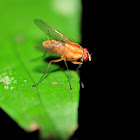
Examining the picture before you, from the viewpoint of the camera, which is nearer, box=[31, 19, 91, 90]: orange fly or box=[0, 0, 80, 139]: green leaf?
box=[0, 0, 80, 139]: green leaf

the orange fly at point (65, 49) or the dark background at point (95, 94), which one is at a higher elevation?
the orange fly at point (65, 49)

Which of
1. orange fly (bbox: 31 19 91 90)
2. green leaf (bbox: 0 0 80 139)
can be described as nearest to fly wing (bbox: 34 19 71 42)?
orange fly (bbox: 31 19 91 90)

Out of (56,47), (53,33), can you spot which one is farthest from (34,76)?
(53,33)

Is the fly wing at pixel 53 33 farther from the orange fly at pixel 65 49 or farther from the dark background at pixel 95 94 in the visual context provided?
the dark background at pixel 95 94

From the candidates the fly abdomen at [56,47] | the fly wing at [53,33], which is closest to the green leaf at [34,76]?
the fly wing at [53,33]

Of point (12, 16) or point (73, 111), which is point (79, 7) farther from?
point (73, 111)

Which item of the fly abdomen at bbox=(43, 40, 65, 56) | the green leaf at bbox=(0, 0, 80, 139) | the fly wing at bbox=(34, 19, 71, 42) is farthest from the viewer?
the fly wing at bbox=(34, 19, 71, 42)

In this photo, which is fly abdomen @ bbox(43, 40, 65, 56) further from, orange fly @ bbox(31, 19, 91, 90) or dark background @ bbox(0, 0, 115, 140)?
dark background @ bbox(0, 0, 115, 140)

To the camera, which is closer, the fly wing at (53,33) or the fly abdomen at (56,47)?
the fly abdomen at (56,47)

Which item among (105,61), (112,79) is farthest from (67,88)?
(105,61)
